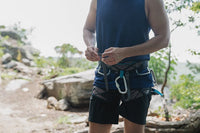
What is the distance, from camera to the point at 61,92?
6098 mm

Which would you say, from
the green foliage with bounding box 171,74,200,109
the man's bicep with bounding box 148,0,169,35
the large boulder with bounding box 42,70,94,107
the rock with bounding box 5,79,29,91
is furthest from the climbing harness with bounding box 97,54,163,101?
the rock with bounding box 5,79,29,91

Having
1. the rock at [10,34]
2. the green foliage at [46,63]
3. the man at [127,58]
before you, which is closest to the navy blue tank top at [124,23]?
the man at [127,58]

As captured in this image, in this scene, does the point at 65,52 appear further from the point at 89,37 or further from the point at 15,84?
the point at 89,37

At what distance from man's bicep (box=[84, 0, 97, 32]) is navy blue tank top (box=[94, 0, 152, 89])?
0.59 ft

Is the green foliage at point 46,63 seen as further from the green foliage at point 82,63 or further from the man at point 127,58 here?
the man at point 127,58

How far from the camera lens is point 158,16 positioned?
115cm

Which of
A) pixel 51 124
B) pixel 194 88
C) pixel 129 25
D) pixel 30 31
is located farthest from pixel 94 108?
pixel 30 31

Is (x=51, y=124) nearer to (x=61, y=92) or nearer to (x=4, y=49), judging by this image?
(x=61, y=92)

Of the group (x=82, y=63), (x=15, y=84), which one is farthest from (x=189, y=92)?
(x=82, y=63)

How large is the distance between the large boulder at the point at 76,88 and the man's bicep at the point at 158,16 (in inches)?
176

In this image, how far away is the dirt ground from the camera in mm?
3676

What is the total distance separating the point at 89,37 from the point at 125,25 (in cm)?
37

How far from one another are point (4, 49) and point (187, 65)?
10651mm

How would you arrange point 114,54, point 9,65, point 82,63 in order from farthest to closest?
point 82,63, point 9,65, point 114,54
